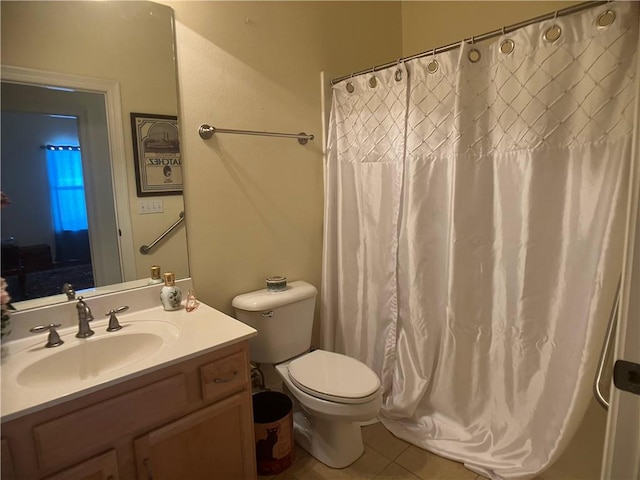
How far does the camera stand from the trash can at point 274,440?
168 centimetres

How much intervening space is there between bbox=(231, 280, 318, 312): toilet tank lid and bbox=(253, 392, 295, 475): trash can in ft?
1.56

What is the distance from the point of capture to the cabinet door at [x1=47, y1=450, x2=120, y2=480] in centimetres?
106

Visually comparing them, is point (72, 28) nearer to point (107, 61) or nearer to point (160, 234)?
point (107, 61)

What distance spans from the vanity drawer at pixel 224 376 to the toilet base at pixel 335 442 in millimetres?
566

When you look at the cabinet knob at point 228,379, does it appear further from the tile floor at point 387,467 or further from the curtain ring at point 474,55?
the curtain ring at point 474,55

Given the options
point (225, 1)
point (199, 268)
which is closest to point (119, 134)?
point (199, 268)

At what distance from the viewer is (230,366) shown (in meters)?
1.35

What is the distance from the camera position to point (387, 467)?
69.4 inches

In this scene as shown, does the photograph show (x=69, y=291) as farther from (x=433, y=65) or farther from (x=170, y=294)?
(x=433, y=65)

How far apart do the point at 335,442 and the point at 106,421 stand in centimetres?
104

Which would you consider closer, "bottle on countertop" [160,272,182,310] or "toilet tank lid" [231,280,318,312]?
"bottle on countertop" [160,272,182,310]

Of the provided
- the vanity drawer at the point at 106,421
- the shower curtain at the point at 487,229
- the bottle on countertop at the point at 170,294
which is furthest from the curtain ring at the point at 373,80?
the vanity drawer at the point at 106,421

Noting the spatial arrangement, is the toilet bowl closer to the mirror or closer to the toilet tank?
the toilet tank

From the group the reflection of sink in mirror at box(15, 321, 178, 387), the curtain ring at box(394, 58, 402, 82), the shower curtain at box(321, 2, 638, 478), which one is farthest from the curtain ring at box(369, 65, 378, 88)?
the reflection of sink in mirror at box(15, 321, 178, 387)
